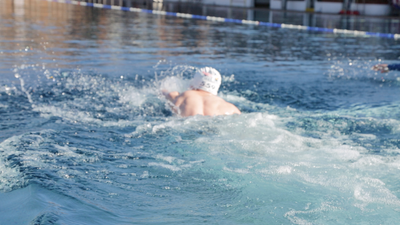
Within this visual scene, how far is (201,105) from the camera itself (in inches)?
272

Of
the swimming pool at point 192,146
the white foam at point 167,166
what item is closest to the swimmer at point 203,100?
the swimming pool at point 192,146

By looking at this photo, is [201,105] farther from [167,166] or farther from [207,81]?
[167,166]

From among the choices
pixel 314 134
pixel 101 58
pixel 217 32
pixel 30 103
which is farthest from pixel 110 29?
pixel 314 134

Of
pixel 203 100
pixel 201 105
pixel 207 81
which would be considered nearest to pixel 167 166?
pixel 201 105

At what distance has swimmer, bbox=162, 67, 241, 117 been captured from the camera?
6.84 m

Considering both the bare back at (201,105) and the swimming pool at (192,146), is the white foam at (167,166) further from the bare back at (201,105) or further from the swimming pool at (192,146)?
the bare back at (201,105)

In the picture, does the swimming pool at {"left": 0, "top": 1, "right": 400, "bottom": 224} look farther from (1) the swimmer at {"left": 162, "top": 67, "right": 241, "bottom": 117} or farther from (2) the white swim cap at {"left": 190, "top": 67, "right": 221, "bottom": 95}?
(2) the white swim cap at {"left": 190, "top": 67, "right": 221, "bottom": 95}

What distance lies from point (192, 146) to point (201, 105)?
4.19 ft

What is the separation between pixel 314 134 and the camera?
6.58 meters

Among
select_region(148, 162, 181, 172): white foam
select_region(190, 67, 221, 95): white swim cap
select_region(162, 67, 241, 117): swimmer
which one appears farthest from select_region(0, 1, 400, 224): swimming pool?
select_region(190, 67, 221, 95): white swim cap

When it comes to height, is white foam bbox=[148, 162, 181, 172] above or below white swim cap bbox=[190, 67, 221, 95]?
below

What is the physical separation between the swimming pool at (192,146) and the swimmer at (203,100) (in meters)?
0.23

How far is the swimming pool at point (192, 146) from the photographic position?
163 inches

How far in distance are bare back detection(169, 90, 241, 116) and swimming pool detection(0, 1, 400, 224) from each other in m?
0.23
